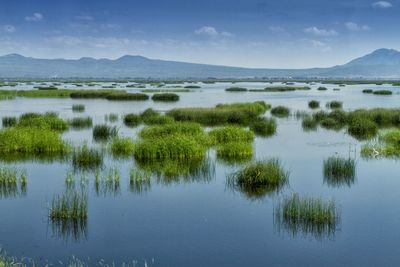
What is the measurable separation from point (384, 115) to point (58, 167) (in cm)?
3125

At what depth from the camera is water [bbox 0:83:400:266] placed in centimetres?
1421

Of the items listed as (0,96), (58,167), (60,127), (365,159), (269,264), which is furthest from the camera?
(0,96)

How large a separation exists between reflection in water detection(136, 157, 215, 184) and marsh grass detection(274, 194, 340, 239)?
664 centimetres

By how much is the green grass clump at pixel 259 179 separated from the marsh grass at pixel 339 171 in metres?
2.48

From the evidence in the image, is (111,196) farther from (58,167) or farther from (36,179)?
(58,167)

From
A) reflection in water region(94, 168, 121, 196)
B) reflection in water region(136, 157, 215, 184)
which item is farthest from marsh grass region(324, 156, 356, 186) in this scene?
reflection in water region(94, 168, 121, 196)

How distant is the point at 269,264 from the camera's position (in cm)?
1376

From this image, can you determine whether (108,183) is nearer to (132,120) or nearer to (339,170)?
(339,170)

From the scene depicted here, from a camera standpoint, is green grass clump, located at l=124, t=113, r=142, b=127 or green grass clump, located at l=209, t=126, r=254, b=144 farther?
green grass clump, located at l=124, t=113, r=142, b=127

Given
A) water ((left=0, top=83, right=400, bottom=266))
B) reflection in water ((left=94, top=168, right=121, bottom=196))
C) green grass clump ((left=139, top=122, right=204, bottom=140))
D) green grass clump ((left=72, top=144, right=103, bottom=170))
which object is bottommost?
water ((left=0, top=83, right=400, bottom=266))

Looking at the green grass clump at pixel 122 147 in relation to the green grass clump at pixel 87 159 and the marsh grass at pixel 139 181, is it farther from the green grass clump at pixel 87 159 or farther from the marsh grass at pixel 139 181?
the marsh grass at pixel 139 181

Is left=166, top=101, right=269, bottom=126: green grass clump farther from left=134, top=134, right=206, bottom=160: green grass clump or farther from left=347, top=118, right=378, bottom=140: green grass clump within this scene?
left=134, top=134, right=206, bottom=160: green grass clump

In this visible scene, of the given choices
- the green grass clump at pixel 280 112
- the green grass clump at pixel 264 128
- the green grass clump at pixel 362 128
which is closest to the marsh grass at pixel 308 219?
the green grass clump at pixel 264 128

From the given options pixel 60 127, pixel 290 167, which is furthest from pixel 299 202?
pixel 60 127
